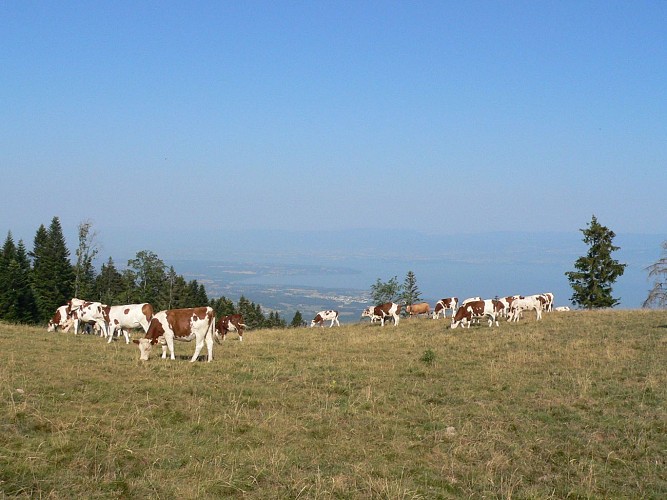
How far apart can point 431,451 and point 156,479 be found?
4.99 meters

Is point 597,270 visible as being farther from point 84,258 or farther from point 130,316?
point 84,258

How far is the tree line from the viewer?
63.7 meters

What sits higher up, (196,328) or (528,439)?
(196,328)

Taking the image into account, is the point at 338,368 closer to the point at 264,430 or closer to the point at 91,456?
the point at 264,430

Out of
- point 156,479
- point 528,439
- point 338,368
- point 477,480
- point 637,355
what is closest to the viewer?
point 156,479

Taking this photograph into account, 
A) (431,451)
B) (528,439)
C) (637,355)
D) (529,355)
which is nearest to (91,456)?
(431,451)

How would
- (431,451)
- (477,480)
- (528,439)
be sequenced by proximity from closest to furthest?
1. (477,480)
2. (431,451)
3. (528,439)

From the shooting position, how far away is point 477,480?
902cm

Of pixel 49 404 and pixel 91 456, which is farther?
pixel 49 404

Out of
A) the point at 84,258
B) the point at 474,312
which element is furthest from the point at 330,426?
the point at 84,258

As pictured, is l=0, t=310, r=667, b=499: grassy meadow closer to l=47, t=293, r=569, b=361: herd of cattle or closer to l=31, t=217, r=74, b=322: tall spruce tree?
l=47, t=293, r=569, b=361: herd of cattle

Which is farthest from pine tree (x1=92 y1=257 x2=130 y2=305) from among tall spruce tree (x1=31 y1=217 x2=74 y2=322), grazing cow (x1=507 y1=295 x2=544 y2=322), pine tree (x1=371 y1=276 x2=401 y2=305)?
grazing cow (x1=507 y1=295 x2=544 y2=322)

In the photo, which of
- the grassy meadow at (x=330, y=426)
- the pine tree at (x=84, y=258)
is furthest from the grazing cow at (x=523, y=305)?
the pine tree at (x=84, y=258)

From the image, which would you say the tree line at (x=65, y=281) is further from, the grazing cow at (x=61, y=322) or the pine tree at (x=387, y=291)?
the grazing cow at (x=61, y=322)
